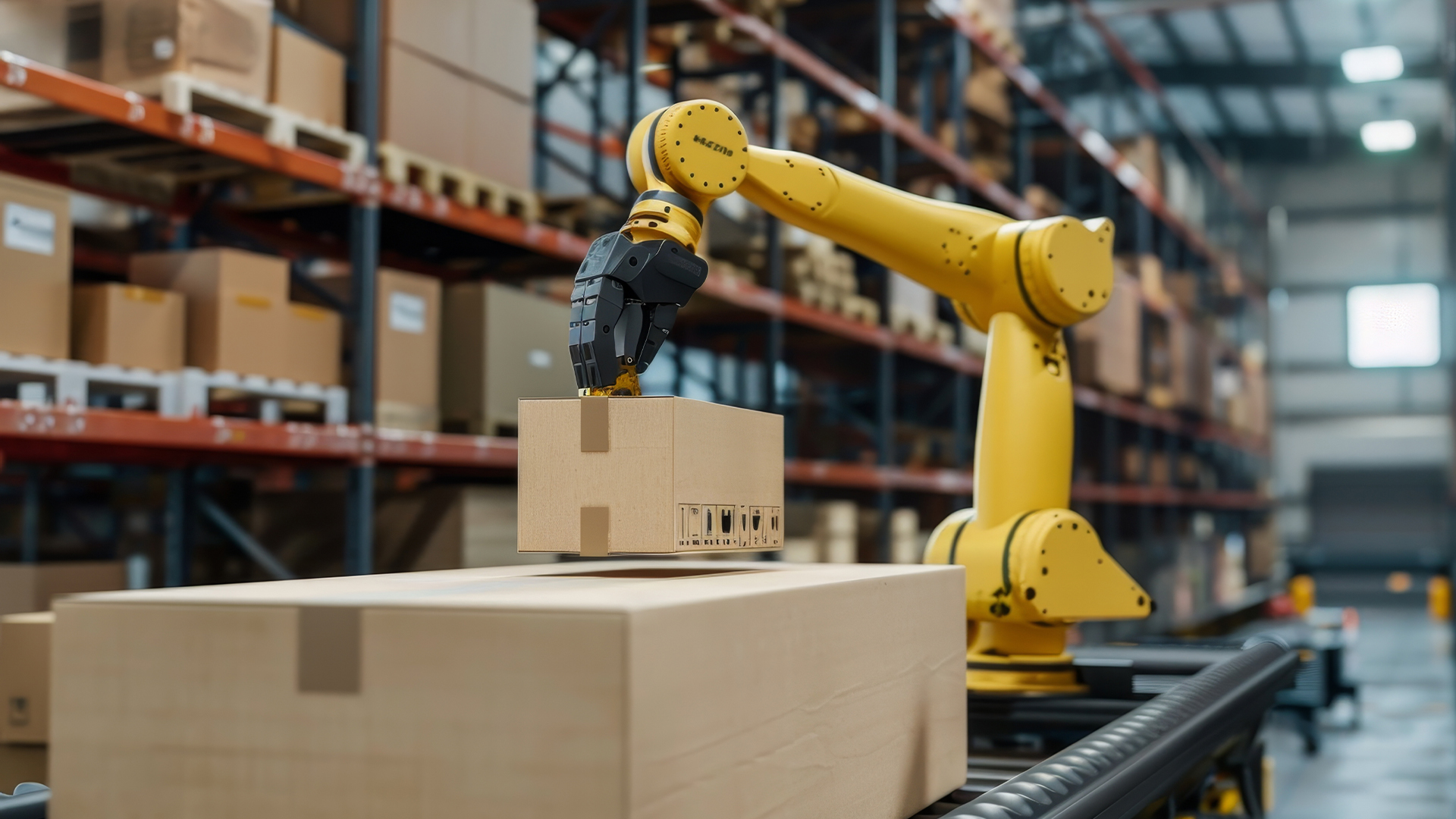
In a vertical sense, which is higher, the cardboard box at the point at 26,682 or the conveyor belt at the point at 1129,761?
the cardboard box at the point at 26,682

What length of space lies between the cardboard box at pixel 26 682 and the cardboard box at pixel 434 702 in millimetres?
440

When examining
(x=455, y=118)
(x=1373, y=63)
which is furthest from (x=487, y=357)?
(x=1373, y=63)

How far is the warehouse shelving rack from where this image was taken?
12.2 ft

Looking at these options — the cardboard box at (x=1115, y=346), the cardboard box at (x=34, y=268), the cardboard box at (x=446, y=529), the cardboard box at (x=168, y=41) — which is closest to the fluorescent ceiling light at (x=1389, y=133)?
the cardboard box at (x=1115, y=346)

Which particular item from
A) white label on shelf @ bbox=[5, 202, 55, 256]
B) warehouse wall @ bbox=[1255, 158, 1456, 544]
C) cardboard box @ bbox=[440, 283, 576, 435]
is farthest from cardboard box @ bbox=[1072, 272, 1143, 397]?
warehouse wall @ bbox=[1255, 158, 1456, 544]

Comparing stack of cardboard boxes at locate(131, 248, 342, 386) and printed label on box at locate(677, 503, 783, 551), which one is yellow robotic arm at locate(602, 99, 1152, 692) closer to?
printed label on box at locate(677, 503, 783, 551)

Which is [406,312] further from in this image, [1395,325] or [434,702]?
[1395,325]

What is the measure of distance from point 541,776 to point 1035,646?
7.18ft

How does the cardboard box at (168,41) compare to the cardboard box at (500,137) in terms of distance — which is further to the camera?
the cardboard box at (500,137)

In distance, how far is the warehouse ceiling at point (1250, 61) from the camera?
45.8ft

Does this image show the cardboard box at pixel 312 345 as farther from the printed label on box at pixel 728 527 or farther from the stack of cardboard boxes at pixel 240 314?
the printed label on box at pixel 728 527

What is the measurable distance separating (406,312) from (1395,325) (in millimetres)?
22400

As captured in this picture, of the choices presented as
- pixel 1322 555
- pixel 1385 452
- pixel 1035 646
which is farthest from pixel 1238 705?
pixel 1385 452

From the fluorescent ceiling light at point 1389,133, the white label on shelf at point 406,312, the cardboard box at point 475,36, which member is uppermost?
the fluorescent ceiling light at point 1389,133
